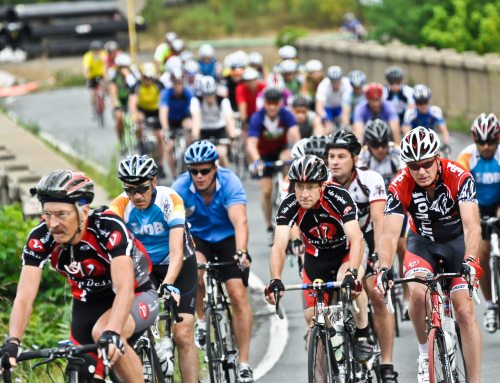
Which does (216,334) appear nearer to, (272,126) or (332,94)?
(272,126)

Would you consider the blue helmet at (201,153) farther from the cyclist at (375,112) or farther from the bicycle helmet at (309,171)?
the cyclist at (375,112)

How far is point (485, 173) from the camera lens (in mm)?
13062

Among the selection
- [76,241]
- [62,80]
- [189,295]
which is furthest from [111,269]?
[62,80]

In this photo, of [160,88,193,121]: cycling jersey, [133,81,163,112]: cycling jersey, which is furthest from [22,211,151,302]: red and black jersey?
[133,81,163,112]: cycling jersey

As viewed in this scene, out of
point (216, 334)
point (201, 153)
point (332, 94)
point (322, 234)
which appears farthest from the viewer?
point (332, 94)

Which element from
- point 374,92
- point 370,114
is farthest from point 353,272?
point 370,114

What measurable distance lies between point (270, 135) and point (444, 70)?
1388cm

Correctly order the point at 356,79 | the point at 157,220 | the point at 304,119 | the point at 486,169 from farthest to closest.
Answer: the point at 356,79, the point at 304,119, the point at 486,169, the point at 157,220

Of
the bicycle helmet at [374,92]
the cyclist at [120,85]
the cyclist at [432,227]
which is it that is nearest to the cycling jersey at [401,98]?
the bicycle helmet at [374,92]

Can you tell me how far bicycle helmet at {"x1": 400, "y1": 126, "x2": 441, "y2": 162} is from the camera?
10109mm

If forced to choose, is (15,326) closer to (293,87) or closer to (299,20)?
(293,87)

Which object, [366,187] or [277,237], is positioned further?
[366,187]

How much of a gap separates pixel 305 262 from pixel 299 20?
4905 centimetres

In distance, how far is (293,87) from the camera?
24297 millimetres
